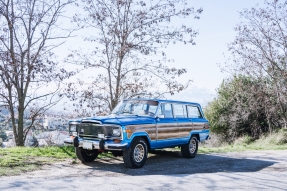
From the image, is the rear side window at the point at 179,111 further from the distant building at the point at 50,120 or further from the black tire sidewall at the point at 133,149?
the distant building at the point at 50,120

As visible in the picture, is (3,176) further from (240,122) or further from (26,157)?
(240,122)

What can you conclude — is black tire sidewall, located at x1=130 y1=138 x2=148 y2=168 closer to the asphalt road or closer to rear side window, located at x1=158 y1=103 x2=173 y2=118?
the asphalt road

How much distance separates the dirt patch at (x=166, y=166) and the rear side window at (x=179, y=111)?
4.83 ft

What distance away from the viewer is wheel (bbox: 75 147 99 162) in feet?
31.8

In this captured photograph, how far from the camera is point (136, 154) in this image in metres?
9.12

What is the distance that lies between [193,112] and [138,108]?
265cm

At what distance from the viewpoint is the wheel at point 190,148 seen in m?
11.3

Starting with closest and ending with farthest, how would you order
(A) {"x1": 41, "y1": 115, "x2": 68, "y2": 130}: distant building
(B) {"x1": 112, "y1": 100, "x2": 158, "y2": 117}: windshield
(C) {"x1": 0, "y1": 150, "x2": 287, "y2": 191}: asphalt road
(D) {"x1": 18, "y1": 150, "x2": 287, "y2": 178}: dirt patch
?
(C) {"x1": 0, "y1": 150, "x2": 287, "y2": 191}: asphalt road, (D) {"x1": 18, "y1": 150, "x2": 287, "y2": 178}: dirt patch, (B) {"x1": 112, "y1": 100, "x2": 158, "y2": 117}: windshield, (A) {"x1": 41, "y1": 115, "x2": 68, "y2": 130}: distant building

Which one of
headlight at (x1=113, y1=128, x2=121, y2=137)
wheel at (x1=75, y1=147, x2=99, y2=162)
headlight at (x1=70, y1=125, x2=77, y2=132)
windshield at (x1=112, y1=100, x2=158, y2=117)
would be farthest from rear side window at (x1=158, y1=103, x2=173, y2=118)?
headlight at (x1=70, y1=125, x2=77, y2=132)

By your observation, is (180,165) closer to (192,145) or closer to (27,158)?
(192,145)

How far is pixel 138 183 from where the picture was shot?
711cm

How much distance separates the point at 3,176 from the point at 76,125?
2.47 meters

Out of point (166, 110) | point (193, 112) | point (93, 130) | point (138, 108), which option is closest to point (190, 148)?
point (193, 112)

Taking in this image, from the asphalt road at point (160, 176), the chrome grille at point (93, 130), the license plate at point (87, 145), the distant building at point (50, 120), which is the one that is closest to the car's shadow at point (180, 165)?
the asphalt road at point (160, 176)
